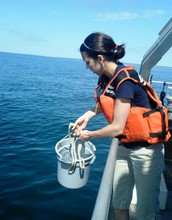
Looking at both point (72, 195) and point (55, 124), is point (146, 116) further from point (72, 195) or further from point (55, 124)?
point (55, 124)

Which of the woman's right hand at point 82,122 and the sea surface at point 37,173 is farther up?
the woman's right hand at point 82,122

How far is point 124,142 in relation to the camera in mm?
2961

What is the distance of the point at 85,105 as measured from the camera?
75.1 feet

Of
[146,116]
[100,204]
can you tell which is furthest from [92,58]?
[100,204]

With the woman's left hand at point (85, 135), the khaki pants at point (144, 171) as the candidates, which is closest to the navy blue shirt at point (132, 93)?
the khaki pants at point (144, 171)

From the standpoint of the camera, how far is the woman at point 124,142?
2611 mm

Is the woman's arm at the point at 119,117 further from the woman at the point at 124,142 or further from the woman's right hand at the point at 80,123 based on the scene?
the woman's right hand at the point at 80,123

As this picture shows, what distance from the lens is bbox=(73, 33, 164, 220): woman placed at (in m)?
2.61

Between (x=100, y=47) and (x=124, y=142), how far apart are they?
1146 millimetres

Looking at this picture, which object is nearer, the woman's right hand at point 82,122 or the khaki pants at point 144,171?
the khaki pants at point 144,171

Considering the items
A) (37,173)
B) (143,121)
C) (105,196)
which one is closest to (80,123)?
(143,121)

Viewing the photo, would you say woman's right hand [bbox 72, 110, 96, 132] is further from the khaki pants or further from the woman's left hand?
the khaki pants

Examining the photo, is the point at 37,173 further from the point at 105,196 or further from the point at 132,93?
the point at 105,196

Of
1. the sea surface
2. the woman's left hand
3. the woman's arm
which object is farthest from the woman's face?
the sea surface
